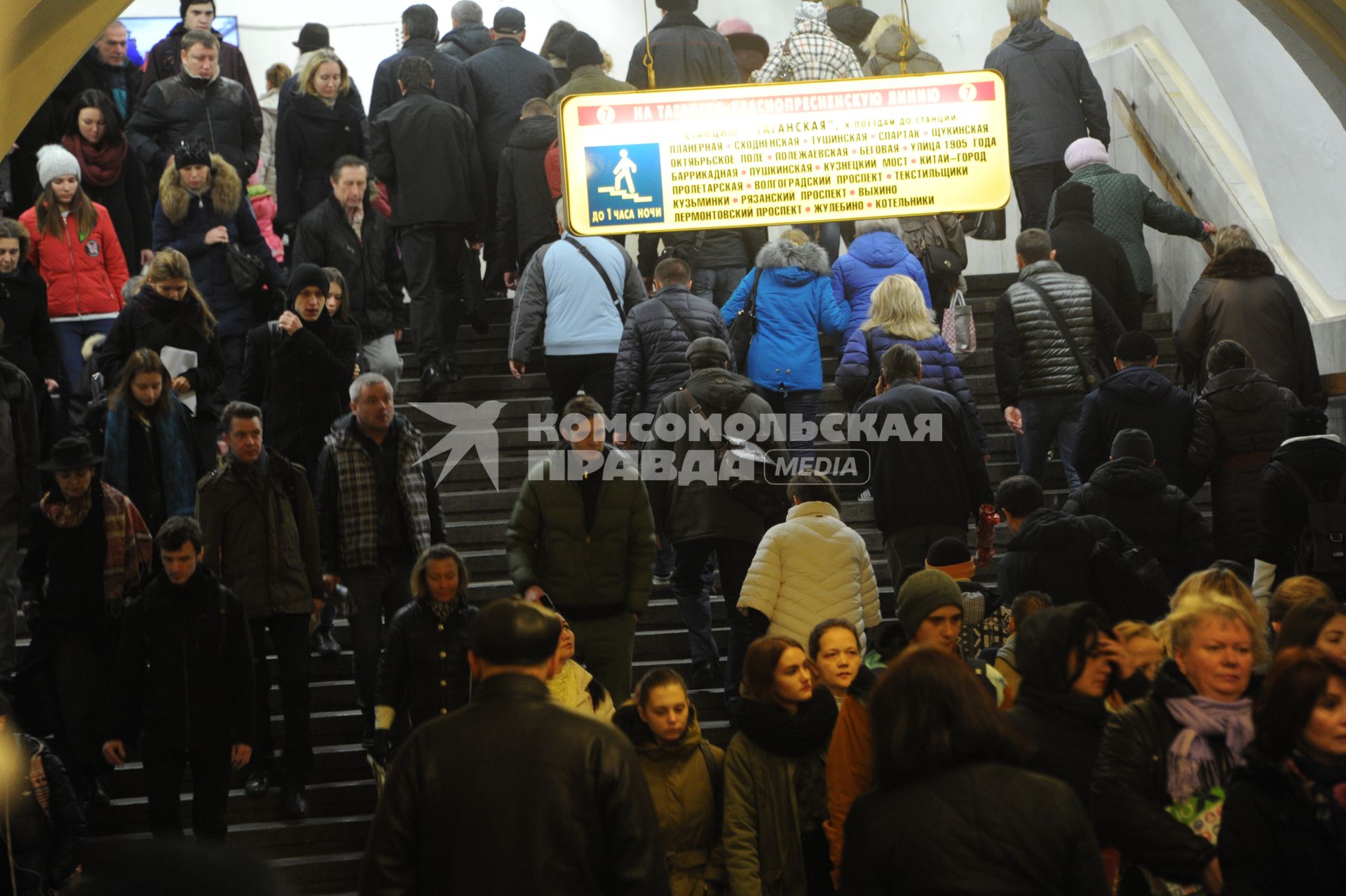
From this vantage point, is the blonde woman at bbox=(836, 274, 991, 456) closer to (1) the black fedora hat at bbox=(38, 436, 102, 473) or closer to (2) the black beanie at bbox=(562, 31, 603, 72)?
(2) the black beanie at bbox=(562, 31, 603, 72)

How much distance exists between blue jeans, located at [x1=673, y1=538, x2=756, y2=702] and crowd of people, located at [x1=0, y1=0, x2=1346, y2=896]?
0.04 m

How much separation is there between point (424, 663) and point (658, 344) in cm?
312

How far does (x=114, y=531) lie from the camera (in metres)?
8.62

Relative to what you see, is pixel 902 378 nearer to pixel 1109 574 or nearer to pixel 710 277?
pixel 1109 574

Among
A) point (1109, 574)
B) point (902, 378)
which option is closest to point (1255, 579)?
point (1109, 574)

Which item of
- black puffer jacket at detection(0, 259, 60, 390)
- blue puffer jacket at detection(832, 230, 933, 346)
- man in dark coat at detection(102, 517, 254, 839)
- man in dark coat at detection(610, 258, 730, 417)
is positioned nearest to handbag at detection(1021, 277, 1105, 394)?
blue puffer jacket at detection(832, 230, 933, 346)

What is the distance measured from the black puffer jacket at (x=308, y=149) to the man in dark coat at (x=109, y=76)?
199cm

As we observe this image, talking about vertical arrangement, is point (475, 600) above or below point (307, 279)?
below

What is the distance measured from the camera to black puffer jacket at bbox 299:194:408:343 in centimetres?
1155

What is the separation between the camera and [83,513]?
28.0 feet

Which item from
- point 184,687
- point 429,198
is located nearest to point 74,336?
point 429,198

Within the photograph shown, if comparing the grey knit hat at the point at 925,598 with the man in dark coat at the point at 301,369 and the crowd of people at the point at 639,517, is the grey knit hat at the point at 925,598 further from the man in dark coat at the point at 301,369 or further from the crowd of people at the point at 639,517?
the man in dark coat at the point at 301,369

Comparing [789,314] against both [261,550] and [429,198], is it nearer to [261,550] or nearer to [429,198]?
[429,198]

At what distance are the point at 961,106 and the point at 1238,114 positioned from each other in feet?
15.2
